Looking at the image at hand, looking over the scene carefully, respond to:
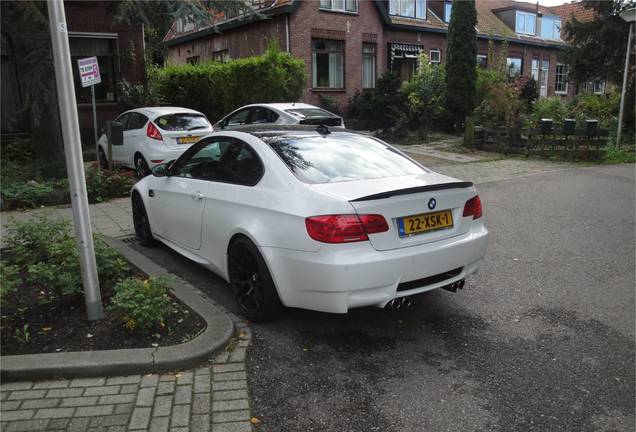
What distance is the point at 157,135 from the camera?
11.4m

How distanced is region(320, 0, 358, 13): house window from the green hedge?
5463 millimetres

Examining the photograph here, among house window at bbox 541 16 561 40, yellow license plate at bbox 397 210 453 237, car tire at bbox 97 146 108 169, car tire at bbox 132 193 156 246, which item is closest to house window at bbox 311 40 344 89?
car tire at bbox 97 146 108 169

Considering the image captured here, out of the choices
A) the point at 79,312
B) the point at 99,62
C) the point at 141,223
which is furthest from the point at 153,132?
the point at 99,62

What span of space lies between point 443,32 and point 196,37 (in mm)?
12892

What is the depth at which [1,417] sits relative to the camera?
120 inches

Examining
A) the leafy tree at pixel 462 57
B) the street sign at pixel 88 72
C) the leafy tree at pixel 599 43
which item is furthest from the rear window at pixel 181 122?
the leafy tree at pixel 599 43

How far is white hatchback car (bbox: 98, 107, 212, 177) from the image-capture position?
37.3 feet

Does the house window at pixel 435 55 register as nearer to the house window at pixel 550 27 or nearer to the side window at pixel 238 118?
the house window at pixel 550 27

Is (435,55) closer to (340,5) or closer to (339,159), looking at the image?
(340,5)

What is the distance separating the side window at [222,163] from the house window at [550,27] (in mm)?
35577

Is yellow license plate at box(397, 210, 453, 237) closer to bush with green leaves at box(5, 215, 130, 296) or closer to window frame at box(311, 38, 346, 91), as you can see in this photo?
bush with green leaves at box(5, 215, 130, 296)

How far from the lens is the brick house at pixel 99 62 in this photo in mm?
16547

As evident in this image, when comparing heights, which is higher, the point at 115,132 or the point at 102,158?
the point at 115,132

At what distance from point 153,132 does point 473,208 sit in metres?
8.57
